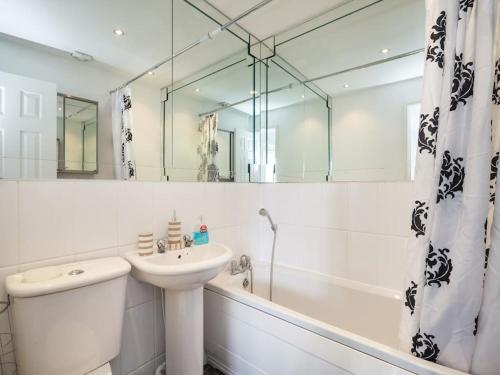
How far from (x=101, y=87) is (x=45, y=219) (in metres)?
0.71

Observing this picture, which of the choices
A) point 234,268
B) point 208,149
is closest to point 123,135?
point 208,149

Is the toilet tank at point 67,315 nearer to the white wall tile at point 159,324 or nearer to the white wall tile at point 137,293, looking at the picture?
the white wall tile at point 137,293

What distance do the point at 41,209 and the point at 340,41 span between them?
2.27 metres

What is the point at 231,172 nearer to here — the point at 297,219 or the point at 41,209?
the point at 297,219

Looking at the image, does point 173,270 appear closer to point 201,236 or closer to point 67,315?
point 67,315

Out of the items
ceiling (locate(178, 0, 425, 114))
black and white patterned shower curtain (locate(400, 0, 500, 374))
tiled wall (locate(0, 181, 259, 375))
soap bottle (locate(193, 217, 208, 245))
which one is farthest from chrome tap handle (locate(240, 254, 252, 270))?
ceiling (locate(178, 0, 425, 114))

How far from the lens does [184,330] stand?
127cm

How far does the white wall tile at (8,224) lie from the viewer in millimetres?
948

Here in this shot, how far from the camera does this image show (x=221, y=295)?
151 cm

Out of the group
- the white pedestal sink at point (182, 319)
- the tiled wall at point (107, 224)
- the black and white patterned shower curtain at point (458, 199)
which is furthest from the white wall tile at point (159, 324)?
the black and white patterned shower curtain at point (458, 199)

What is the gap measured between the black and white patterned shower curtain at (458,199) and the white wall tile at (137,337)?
1293 millimetres

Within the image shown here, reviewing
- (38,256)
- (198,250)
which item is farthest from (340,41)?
(38,256)

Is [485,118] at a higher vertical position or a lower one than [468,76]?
lower

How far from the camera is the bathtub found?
3.28 ft
